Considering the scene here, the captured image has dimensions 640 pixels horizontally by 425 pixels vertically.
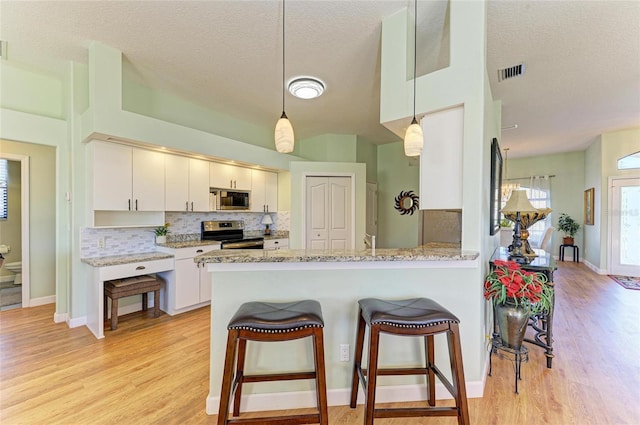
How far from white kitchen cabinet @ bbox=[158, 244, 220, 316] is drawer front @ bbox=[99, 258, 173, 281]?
0.12 m

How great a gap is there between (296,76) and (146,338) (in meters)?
3.20

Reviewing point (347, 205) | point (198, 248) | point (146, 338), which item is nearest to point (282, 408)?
point (146, 338)

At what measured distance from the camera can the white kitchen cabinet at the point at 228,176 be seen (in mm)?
4093

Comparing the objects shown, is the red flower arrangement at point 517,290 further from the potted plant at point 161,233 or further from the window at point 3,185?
the window at point 3,185

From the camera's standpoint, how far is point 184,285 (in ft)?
11.4

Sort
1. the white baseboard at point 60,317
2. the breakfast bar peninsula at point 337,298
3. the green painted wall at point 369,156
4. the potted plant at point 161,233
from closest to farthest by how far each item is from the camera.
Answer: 1. the breakfast bar peninsula at point 337,298
2. the white baseboard at point 60,317
3. the potted plant at point 161,233
4. the green painted wall at point 369,156

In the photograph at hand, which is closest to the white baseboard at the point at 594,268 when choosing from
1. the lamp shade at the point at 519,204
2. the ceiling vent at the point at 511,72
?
the lamp shade at the point at 519,204

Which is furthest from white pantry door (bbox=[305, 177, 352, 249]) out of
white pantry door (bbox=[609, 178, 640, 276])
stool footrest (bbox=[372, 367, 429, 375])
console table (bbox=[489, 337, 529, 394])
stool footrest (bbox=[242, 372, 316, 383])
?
white pantry door (bbox=[609, 178, 640, 276])

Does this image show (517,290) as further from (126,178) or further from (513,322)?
(126,178)

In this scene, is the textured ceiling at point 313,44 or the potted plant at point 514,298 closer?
the potted plant at point 514,298

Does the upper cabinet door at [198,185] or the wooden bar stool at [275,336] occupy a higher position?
the upper cabinet door at [198,185]

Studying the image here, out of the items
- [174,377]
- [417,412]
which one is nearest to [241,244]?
[174,377]

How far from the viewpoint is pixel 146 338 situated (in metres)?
2.82

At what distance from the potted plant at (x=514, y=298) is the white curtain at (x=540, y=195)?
655 centimetres
